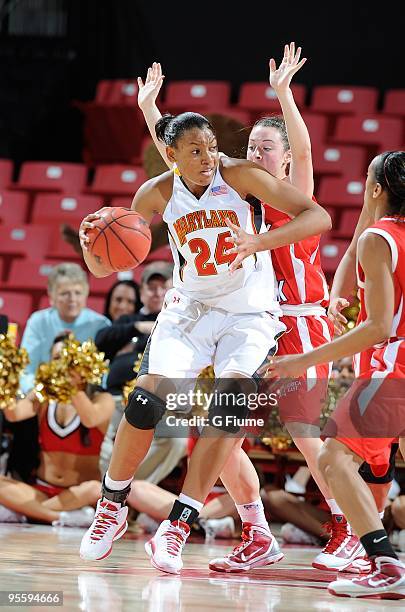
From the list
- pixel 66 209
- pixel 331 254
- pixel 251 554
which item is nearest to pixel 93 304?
pixel 66 209

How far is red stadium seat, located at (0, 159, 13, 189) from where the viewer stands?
40.1 ft

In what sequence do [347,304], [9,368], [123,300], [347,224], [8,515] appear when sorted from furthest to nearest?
1. [347,224]
2. [123,300]
3. [8,515]
4. [9,368]
5. [347,304]

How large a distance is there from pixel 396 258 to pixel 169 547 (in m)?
1.45

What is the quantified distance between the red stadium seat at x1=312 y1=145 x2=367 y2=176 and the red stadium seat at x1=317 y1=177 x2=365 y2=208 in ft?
0.89

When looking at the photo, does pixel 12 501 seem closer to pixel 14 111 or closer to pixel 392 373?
pixel 392 373

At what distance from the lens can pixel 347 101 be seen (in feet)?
41.4

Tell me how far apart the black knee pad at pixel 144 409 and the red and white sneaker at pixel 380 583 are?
101 centimetres

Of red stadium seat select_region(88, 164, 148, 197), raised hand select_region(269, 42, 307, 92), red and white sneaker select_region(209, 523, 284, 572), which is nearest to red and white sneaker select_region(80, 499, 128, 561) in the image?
red and white sneaker select_region(209, 523, 284, 572)

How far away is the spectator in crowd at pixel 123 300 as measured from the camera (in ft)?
25.7

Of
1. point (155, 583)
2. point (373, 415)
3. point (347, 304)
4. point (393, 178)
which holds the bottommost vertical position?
point (155, 583)

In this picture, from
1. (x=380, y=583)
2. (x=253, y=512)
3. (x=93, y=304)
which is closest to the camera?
(x=380, y=583)

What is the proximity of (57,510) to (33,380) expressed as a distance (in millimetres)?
991

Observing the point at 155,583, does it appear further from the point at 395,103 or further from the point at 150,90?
the point at 395,103

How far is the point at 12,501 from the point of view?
6.64m
